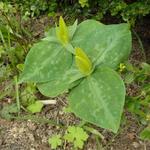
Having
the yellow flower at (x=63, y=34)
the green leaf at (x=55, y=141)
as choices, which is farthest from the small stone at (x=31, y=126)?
the yellow flower at (x=63, y=34)

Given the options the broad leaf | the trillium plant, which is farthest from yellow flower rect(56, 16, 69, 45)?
the broad leaf

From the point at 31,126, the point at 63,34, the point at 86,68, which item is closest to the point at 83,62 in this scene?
the point at 86,68

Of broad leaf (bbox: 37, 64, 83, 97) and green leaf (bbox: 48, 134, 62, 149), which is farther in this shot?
green leaf (bbox: 48, 134, 62, 149)

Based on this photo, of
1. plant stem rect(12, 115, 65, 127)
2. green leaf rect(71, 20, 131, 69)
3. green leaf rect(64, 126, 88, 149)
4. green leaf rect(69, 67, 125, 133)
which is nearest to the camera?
green leaf rect(69, 67, 125, 133)

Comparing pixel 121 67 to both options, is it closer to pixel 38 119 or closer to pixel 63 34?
pixel 63 34

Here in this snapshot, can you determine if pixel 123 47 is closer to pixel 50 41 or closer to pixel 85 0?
pixel 50 41

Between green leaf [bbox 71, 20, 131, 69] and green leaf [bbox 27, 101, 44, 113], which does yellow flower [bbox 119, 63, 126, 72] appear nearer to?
green leaf [bbox 71, 20, 131, 69]

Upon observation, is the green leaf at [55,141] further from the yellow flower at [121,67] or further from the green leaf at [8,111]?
the yellow flower at [121,67]
